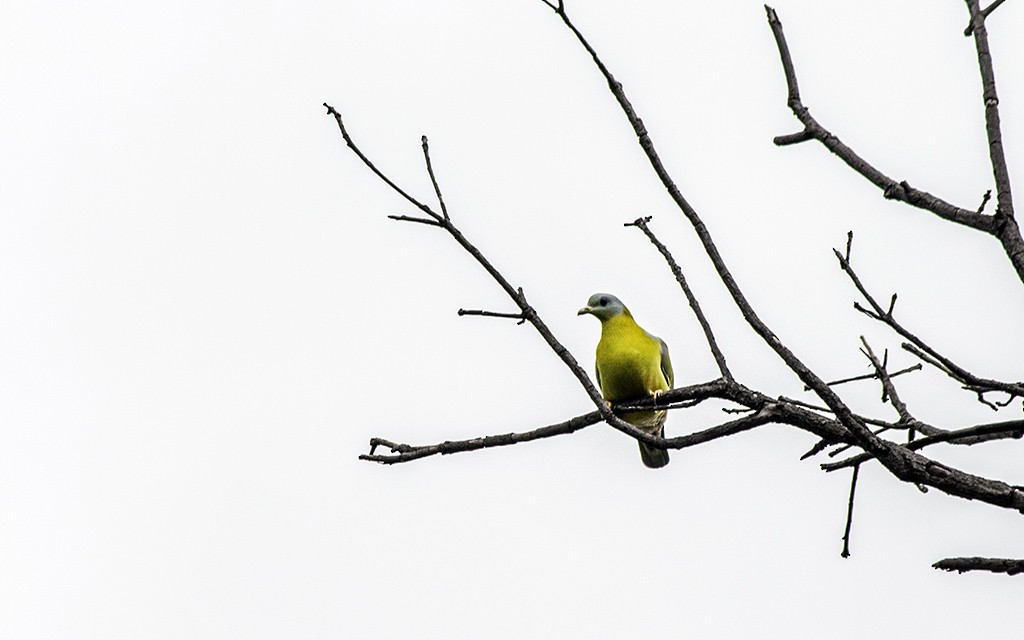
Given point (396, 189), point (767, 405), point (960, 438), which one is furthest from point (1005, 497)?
point (396, 189)

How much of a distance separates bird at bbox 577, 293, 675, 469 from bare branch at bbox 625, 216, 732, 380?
3415 millimetres

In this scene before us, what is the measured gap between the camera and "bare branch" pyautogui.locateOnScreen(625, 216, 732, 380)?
385cm

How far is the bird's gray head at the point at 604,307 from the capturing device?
892 cm

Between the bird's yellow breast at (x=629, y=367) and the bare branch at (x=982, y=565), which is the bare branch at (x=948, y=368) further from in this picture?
the bird's yellow breast at (x=629, y=367)

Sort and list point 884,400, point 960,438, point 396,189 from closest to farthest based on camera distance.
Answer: point 960,438, point 396,189, point 884,400

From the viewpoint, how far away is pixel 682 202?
3574mm

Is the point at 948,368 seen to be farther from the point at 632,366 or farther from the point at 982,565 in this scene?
the point at 632,366

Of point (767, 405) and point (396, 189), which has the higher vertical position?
point (396, 189)

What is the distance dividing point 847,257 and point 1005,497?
101 cm

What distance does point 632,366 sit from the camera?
26.6ft

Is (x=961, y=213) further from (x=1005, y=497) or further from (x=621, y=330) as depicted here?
(x=621, y=330)

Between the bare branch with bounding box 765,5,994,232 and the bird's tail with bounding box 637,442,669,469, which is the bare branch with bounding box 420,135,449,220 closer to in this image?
the bare branch with bounding box 765,5,994,232

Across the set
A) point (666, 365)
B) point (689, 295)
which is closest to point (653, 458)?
point (666, 365)

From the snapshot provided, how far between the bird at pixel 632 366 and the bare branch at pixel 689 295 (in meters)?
3.41
